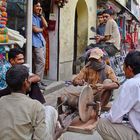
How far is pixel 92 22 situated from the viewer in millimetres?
15414

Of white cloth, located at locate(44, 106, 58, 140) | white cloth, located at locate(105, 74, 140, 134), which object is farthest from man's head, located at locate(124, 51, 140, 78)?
white cloth, located at locate(44, 106, 58, 140)

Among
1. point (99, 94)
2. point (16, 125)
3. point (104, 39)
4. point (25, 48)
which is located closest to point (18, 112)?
point (16, 125)

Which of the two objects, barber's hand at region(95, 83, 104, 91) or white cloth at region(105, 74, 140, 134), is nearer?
white cloth at region(105, 74, 140, 134)

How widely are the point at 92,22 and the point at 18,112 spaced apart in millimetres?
12477

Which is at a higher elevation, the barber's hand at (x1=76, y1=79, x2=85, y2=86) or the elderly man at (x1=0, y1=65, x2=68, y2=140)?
the elderly man at (x1=0, y1=65, x2=68, y2=140)

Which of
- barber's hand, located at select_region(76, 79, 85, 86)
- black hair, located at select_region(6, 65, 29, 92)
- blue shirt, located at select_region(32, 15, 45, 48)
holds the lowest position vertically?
barber's hand, located at select_region(76, 79, 85, 86)

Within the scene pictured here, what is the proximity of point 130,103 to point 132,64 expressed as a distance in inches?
16.8

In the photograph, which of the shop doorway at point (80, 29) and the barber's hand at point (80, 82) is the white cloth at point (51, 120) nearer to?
A: the barber's hand at point (80, 82)

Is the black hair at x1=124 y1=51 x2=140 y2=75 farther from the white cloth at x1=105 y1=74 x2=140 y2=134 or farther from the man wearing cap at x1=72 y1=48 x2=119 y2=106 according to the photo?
the man wearing cap at x1=72 y1=48 x2=119 y2=106

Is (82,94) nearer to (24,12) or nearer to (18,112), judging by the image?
(18,112)

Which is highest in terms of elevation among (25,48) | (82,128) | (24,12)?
(24,12)

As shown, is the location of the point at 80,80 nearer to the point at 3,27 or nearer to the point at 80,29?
the point at 3,27

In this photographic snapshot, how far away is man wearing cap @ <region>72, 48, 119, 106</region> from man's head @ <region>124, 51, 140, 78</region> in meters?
2.34

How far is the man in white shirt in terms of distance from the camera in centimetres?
383
